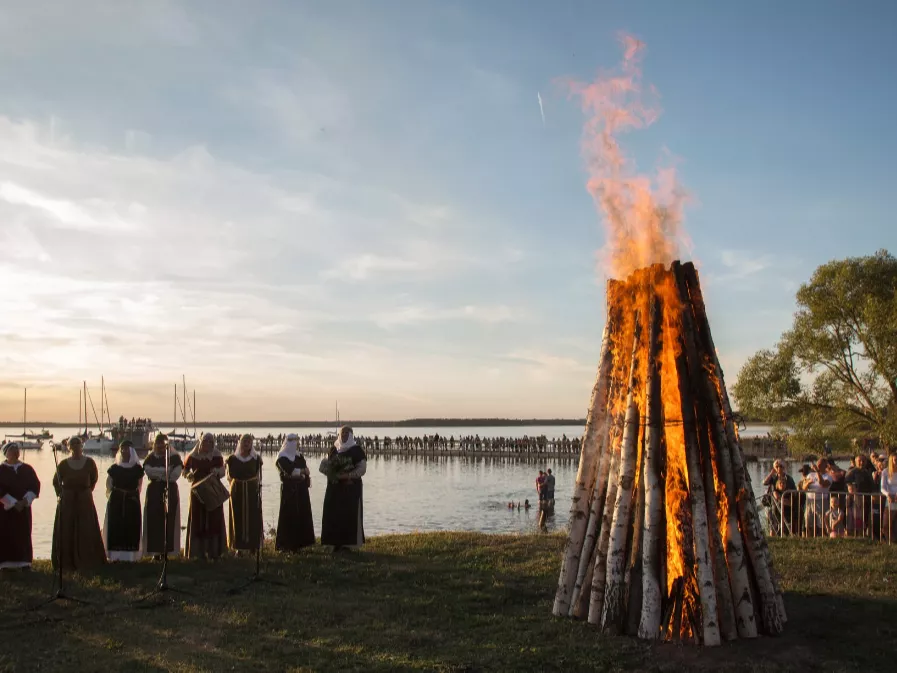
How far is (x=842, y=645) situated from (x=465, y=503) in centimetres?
3370

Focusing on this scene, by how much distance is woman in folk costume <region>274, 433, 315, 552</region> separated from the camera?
556 inches

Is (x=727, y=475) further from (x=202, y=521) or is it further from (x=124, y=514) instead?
(x=124, y=514)

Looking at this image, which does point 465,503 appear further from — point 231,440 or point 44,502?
point 231,440

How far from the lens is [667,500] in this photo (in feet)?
26.8

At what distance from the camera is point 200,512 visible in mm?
13375

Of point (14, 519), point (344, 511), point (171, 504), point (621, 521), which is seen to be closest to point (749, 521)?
point (621, 521)

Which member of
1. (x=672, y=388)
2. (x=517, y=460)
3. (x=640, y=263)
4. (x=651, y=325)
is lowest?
(x=517, y=460)

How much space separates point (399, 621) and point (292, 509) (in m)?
5.66

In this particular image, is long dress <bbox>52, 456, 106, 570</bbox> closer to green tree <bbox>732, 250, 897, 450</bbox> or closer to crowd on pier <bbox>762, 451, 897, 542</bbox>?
crowd on pier <bbox>762, 451, 897, 542</bbox>

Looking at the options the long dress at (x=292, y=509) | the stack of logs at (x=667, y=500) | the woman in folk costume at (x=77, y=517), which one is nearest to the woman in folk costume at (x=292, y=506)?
the long dress at (x=292, y=509)

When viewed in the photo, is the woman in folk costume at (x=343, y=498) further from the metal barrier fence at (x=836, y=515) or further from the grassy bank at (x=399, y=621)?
the metal barrier fence at (x=836, y=515)

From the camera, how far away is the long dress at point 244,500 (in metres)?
13.7

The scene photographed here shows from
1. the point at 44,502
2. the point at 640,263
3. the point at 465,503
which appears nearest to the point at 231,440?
the point at 44,502

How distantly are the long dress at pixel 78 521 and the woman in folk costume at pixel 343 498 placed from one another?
3845mm
